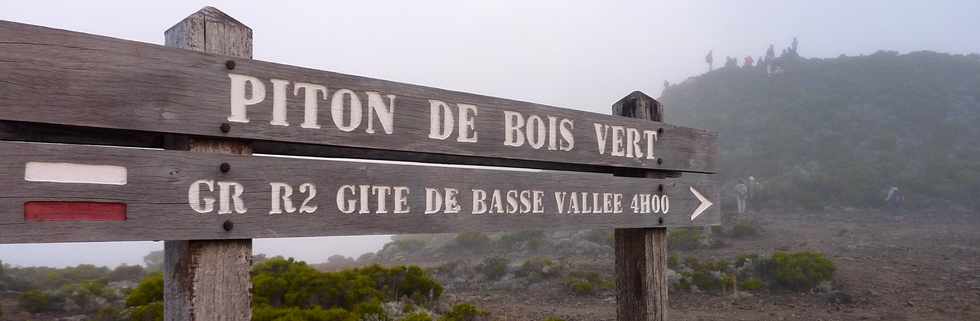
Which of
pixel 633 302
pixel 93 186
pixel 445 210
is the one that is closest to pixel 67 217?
pixel 93 186

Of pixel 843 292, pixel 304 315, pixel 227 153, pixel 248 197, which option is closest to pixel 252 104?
pixel 227 153

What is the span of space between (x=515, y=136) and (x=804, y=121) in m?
45.9

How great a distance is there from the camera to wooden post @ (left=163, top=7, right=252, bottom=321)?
176 centimetres

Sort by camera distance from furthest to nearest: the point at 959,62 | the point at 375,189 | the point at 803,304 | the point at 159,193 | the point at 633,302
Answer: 1. the point at 959,62
2. the point at 803,304
3. the point at 633,302
4. the point at 375,189
5. the point at 159,193

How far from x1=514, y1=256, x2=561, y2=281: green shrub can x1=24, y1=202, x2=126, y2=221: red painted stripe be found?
12196mm

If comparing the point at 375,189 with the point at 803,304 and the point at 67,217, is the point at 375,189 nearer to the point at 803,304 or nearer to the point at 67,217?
the point at 67,217

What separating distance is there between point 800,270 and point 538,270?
206 inches

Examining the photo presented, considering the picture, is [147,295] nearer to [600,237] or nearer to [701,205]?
[701,205]

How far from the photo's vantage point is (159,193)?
64.4 inches

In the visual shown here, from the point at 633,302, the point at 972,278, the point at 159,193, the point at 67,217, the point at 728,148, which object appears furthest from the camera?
the point at 728,148

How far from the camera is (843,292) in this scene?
11367mm

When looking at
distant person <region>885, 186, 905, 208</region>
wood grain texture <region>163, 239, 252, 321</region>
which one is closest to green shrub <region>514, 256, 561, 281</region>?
wood grain texture <region>163, 239, 252, 321</region>

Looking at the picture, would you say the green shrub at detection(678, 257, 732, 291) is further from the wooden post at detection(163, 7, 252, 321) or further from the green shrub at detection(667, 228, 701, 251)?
the wooden post at detection(163, 7, 252, 321)

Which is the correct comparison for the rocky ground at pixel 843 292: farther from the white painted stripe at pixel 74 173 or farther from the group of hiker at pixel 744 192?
the white painted stripe at pixel 74 173
